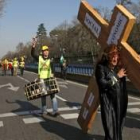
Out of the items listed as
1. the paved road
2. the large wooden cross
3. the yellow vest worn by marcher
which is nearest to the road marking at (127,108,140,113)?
the paved road

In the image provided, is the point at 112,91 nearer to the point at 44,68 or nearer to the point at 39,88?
the point at 39,88

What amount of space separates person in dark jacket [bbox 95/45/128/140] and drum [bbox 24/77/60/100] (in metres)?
4.11

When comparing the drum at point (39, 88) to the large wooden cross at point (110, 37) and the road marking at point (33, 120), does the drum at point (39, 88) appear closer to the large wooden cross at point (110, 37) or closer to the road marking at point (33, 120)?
the road marking at point (33, 120)

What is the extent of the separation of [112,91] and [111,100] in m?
0.14

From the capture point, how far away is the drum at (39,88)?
10.3 metres

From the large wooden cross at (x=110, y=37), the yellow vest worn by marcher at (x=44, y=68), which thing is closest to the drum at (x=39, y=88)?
the yellow vest worn by marcher at (x=44, y=68)

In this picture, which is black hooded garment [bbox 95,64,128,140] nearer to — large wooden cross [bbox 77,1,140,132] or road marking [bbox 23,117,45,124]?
large wooden cross [bbox 77,1,140,132]

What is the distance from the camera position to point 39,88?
10477mm

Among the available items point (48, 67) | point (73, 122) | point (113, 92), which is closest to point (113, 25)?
point (113, 92)

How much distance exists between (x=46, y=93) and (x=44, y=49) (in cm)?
123

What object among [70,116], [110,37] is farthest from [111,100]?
[70,116]

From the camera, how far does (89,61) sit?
27.8 meters

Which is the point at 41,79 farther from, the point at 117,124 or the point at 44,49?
the point at 117,124

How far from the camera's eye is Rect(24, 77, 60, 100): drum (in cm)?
1034
